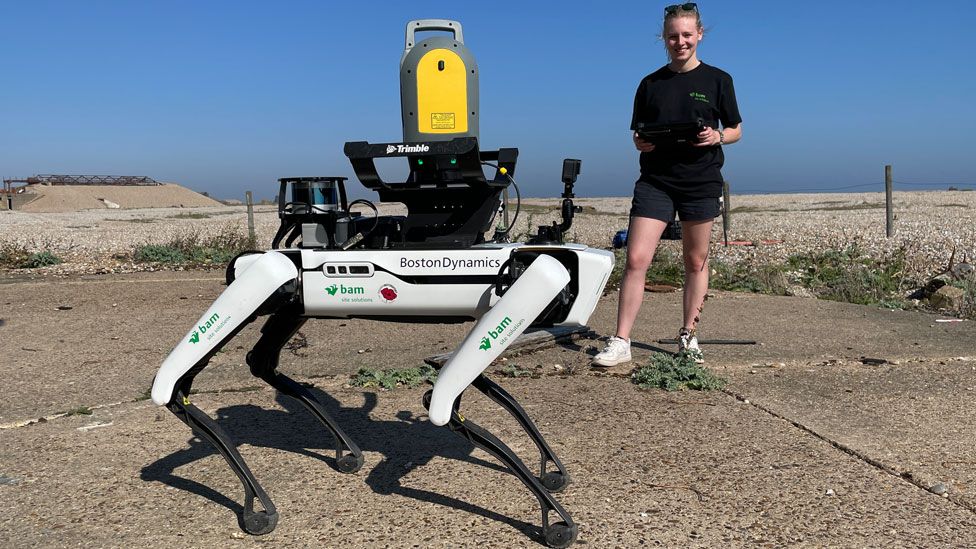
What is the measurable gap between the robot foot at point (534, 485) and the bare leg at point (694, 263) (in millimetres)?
2515

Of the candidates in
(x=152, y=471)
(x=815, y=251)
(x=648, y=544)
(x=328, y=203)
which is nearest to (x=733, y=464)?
(x=648, y=544)

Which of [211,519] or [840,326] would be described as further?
[840,326]

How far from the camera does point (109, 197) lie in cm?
5191

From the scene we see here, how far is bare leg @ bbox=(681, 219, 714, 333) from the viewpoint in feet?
15.6

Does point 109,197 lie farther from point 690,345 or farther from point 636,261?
point 690,345

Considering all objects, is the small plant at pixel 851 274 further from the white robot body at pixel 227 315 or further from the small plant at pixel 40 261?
the small plant at pixel 40 261

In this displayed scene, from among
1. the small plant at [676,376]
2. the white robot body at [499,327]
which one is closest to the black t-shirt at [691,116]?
the small plant at [676,376]

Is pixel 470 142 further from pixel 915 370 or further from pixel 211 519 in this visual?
pixel 915 370

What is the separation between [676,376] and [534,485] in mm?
1891

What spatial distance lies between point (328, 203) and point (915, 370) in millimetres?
3386

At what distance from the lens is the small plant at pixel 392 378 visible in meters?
4.38

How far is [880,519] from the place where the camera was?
8.84ft

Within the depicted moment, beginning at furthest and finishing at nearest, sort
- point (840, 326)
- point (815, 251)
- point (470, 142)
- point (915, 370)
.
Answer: point (815, 251) → point (840, 326) → point (915, 370) → point (470, 142)

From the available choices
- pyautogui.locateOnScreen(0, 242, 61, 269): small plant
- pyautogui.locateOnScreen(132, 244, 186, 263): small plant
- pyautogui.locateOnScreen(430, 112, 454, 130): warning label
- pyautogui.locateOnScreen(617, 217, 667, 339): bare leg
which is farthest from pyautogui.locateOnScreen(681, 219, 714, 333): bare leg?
pyautogui.locateOnScreen(0, 242, 61, 269): small plant
